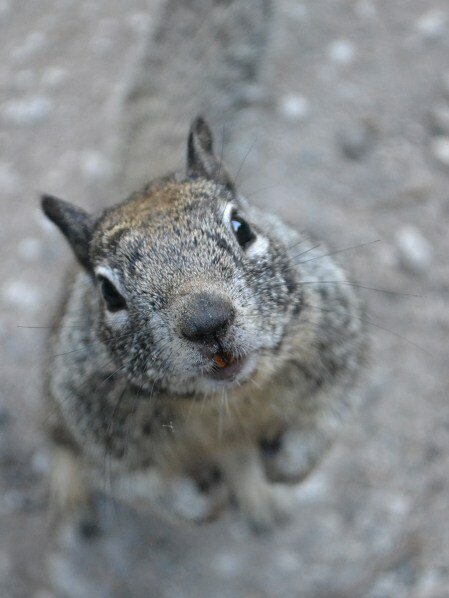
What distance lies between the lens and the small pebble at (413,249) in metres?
4.20

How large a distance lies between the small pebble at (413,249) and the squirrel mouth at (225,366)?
6.80 feet

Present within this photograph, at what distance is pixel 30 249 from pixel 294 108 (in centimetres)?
184

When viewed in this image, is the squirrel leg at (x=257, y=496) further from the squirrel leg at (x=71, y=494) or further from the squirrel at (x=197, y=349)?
the squirrel leg at (x=71, y=494)

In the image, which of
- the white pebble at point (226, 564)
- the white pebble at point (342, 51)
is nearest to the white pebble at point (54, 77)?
the white pebble at point (342, 51)

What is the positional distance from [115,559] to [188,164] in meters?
1.95

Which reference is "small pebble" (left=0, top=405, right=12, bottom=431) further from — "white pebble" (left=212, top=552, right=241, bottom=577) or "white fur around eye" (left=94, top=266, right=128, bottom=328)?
"white fur around eye" (left=94, top=266, right=128, bottom=328)

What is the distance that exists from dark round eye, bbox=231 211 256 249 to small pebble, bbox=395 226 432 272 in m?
1.78

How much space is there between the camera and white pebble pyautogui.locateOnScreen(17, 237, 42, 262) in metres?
4.62

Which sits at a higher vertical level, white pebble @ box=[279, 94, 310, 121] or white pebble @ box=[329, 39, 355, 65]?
white pebble @ box=[329, 39, 355, 65]

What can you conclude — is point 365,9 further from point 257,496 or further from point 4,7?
point 257,496

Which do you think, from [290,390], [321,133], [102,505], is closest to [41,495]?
[102,505]

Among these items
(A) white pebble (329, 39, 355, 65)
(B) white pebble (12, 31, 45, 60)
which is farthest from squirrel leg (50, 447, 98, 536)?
(B) white pebble (12, 31, 45, 60)

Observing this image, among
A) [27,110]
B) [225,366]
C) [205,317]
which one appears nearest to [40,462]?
[225,366]

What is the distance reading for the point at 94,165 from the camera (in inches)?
192
